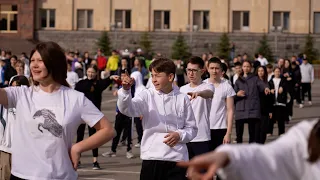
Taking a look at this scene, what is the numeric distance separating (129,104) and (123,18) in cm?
5741

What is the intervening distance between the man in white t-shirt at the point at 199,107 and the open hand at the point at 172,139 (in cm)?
188

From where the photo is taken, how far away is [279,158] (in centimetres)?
418

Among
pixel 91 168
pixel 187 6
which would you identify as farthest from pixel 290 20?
pixel 91 168

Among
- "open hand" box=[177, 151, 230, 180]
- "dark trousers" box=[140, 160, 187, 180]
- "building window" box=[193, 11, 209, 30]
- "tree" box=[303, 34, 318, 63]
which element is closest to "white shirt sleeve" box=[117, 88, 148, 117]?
"dark trousers" box=[140, 160, 187, 180]

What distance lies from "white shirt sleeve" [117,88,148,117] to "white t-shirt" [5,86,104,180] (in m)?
2.30

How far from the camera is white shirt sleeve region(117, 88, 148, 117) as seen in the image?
856cm

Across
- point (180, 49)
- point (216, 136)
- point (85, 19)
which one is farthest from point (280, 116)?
point (85, 19)

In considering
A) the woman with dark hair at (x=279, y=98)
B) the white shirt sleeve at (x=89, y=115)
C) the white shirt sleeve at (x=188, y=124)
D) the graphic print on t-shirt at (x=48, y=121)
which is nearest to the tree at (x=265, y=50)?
the woman with dark hair at (x=279, y=98)

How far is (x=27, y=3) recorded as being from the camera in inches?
2571

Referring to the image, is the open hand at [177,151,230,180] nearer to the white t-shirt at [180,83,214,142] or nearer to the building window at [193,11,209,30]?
the white t-shirt at [180,83,214,142]

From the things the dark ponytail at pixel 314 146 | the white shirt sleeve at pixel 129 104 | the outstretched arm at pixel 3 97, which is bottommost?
the white shirt sleeve at pixel 129 104

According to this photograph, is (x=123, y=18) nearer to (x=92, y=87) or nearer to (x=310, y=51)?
(x=310, y=51)

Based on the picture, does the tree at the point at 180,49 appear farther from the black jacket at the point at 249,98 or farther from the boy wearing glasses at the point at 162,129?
the boy wearing glasses at the point at 162,129

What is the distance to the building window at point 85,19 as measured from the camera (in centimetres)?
6606
